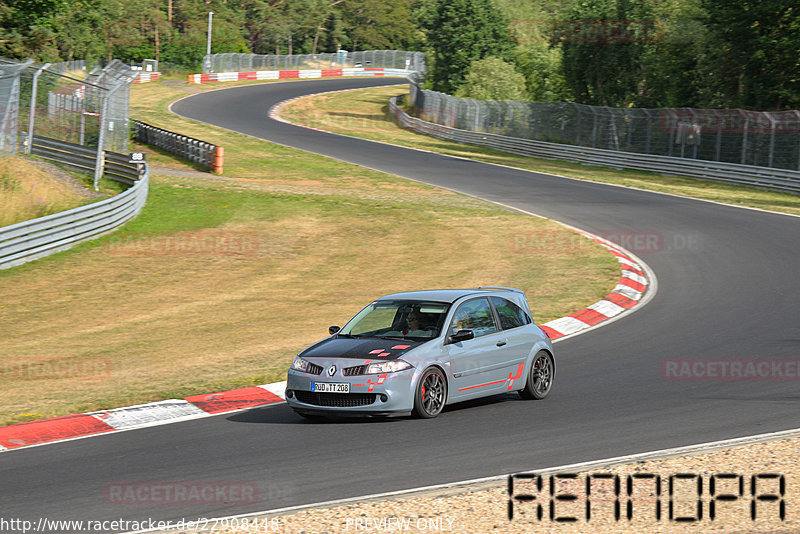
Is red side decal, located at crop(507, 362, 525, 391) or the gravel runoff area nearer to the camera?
→ the gravel runoff area

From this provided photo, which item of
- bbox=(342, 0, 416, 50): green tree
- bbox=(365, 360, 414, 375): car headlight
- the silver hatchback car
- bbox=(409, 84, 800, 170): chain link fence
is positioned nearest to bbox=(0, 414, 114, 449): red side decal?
the silver hatchback car

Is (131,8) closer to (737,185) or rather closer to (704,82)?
(704,82)

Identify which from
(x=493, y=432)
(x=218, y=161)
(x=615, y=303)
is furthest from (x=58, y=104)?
(x=493, y=432)

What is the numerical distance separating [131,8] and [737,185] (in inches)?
3036

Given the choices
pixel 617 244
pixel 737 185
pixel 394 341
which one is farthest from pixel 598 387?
pixel 737 185

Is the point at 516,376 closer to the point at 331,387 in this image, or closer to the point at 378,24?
the point at 331,387

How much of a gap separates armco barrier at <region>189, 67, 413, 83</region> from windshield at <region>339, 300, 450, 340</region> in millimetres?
83029

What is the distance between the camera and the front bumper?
10.1 meters

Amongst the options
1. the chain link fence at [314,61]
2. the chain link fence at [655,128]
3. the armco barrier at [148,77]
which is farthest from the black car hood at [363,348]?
the chain link fence at [314,61]

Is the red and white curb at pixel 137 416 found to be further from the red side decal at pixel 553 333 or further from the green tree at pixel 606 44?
the green tree at pixel 606 44

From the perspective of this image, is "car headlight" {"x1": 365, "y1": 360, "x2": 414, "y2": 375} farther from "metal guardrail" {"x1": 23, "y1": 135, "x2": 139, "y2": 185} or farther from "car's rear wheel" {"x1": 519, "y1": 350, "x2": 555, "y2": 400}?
"metal guardrail" {"x1": 23, "y1": 135, "x2": 139, "y2": 185}

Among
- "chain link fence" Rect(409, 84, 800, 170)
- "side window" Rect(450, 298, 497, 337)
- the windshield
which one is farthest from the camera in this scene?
"chain link fence" Rect(409, 84, 800, 170)

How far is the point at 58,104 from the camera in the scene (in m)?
29.9

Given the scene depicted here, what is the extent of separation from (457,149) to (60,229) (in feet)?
97.7
